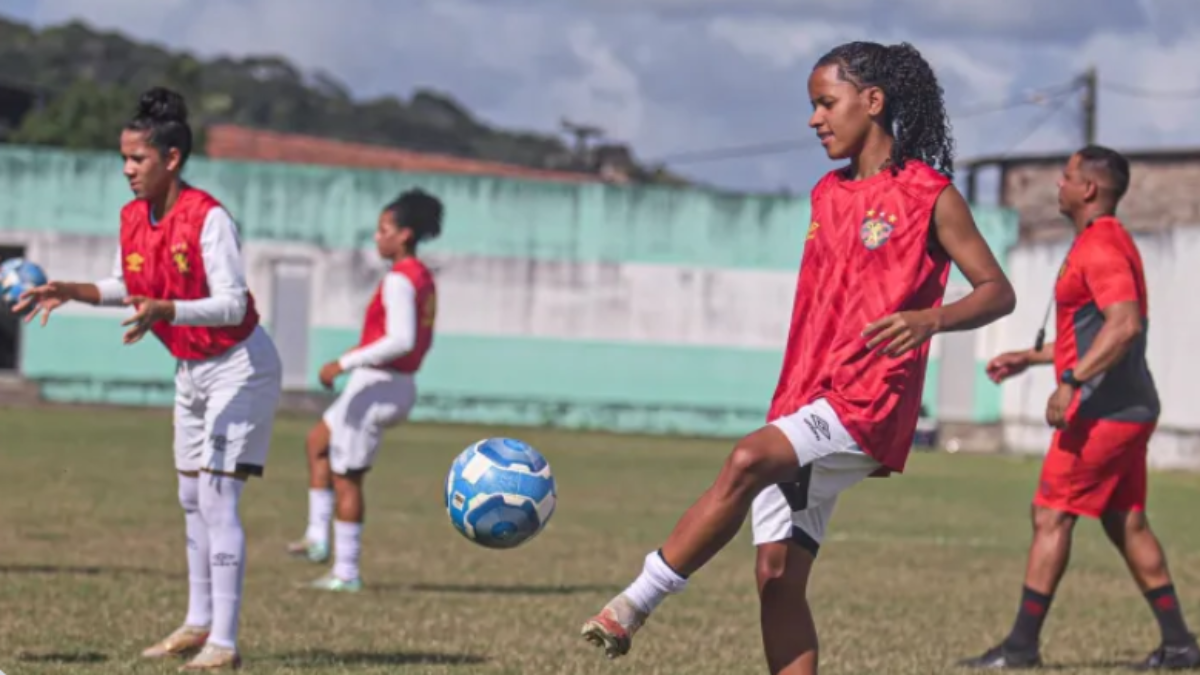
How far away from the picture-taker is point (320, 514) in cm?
1373

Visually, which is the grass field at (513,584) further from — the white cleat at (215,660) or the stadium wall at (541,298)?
the stadium wall at (541,298)

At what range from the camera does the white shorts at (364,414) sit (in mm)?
12609

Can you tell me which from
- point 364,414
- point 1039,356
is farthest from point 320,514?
point 1039,356

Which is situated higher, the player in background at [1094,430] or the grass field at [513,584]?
the player in background at [1094,430]

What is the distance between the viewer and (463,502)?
6.98 metres

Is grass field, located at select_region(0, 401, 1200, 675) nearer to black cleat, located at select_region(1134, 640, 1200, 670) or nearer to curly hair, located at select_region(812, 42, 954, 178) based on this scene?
black cleat, located at select_region(1134, 640, 1200, 670)

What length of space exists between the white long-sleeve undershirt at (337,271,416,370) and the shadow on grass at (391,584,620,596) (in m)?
1.42

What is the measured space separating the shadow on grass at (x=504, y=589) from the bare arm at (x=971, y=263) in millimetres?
6324

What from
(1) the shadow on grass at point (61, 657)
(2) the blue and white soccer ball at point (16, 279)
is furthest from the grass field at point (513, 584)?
(2) the blue and white soccer ball at point (16, 279)

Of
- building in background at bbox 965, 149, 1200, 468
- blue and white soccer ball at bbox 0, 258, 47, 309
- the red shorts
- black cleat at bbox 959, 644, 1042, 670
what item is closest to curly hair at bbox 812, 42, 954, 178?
the red shorts

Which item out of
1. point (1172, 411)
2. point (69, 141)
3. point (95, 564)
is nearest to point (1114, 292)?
point (95, 564)

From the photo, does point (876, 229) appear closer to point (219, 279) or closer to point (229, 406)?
point (219, 279)

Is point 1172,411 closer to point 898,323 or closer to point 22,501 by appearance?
point 22,501

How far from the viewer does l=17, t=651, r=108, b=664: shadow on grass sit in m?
8.71
